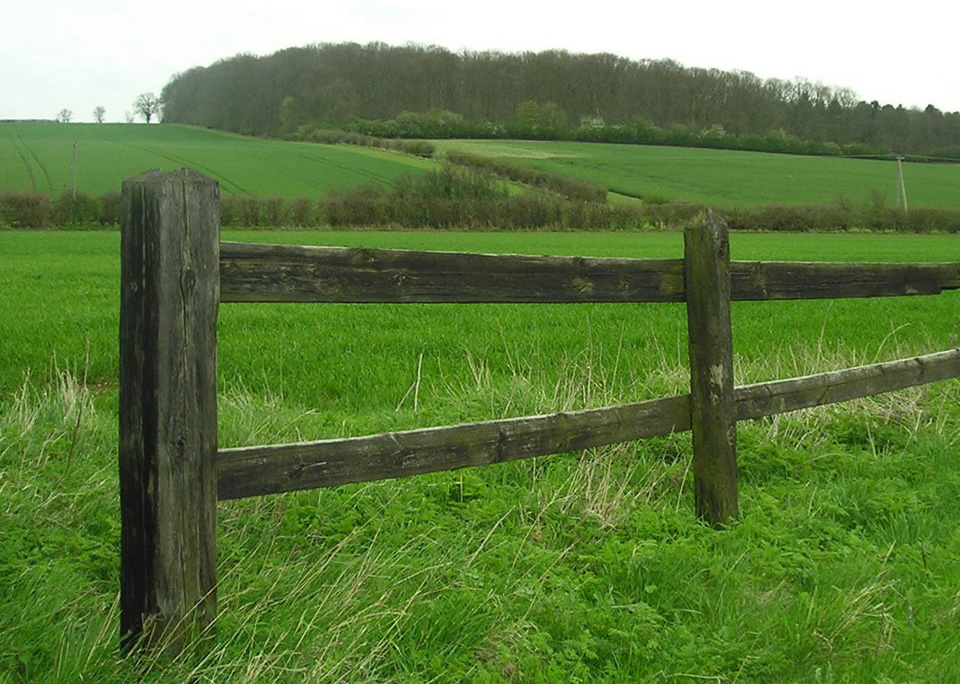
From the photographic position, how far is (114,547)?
3686mm

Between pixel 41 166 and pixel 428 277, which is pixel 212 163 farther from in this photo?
pixel 428 277

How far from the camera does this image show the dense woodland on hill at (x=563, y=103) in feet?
341

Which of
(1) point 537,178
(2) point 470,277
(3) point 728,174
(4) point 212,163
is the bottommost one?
(2) point 470,277

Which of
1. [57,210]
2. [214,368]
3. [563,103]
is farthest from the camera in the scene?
[563,103]

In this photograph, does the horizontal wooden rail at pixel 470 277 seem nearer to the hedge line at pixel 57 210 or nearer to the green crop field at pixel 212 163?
the hedge line at pixel 57 210

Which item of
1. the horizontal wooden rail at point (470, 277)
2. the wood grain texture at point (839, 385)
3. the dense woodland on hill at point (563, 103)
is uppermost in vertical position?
the dense woodland on hill at point (563, 103)

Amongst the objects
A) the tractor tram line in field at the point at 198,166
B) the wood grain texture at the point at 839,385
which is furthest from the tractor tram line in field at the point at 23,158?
the wood grain texture at the point at 839,385

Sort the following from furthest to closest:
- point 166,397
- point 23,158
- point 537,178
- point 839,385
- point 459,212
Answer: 1. point 23,158
2. point 537,178
3. point 459,212
4. point 839,385
5. point 166,397

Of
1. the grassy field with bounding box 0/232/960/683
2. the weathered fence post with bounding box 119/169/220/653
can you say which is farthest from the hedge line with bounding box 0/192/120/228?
the weathered fence post with bounding box 119/169/220/653

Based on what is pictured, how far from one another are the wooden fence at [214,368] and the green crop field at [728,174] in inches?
2435

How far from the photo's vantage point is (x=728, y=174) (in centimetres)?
8119

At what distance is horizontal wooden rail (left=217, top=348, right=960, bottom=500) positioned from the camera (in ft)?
10.1

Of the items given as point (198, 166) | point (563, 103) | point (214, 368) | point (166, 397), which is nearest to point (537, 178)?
point (198, 166)

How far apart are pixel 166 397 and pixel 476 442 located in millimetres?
1297
